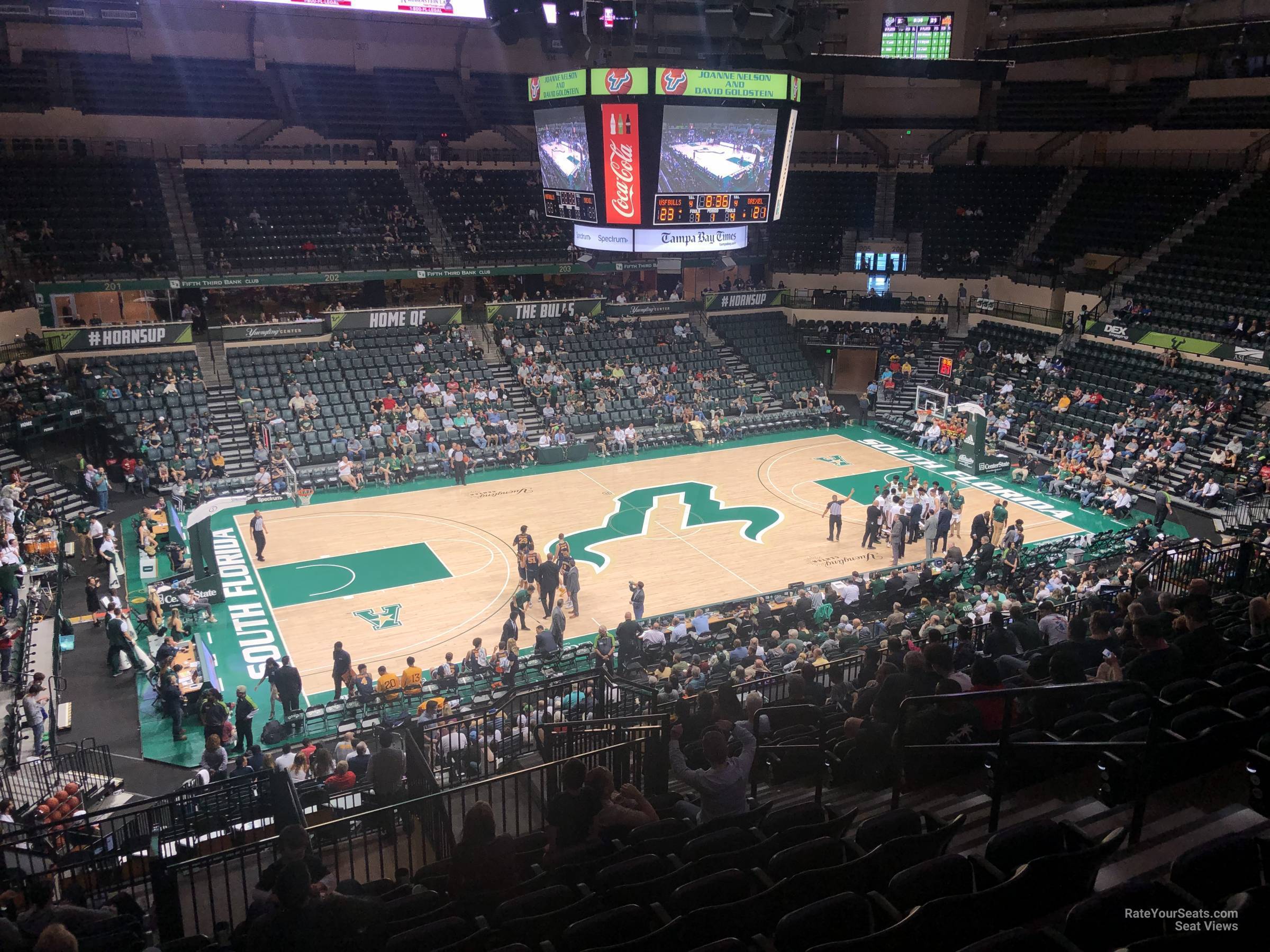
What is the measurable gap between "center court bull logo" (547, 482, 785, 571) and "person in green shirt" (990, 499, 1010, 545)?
523 cm

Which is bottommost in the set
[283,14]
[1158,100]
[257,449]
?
[257,449]

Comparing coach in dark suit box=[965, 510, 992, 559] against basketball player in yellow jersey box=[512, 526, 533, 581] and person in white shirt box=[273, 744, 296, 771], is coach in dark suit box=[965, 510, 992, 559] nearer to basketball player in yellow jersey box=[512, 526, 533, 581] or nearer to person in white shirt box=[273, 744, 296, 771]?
basketball player in yellow jersey box=[512, 526, 533, 581]

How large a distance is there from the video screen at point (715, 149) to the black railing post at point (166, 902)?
18056mm

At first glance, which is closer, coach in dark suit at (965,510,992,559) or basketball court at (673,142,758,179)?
coach in dark suit at (965,510,992,559)

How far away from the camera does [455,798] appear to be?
9.34 metres

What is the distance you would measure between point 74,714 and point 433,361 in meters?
18.9

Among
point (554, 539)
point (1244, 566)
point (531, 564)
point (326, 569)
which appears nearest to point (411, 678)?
point (531, 564)

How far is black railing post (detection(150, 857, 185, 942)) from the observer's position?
6664 mm

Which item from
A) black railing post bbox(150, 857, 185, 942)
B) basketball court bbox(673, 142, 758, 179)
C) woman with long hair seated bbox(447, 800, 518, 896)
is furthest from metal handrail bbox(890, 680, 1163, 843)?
basketball court bbox(673, 142, 758, 179)

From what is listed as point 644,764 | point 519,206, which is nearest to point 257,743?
point 644,764

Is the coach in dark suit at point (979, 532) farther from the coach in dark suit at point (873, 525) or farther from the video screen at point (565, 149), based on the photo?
the video screen at point (565, 149)

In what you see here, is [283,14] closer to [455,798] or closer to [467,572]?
[467,572]

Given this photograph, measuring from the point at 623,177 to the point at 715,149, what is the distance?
7.61ft

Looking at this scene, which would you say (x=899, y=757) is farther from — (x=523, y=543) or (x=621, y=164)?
(x=621, y=164)
